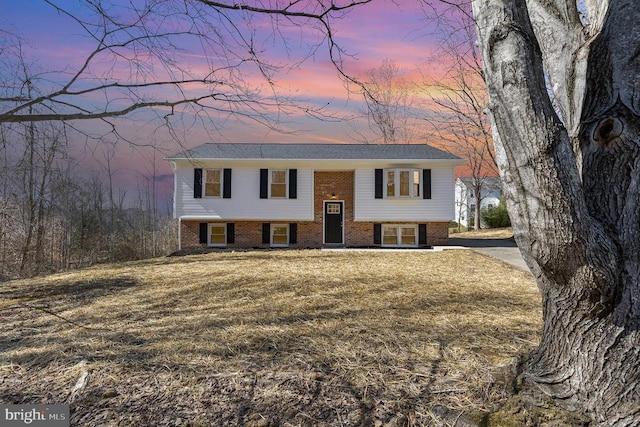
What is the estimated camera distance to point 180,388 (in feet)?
6.69

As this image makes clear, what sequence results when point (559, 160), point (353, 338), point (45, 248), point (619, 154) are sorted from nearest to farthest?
point (559, 160)
point (619, 154)
point (353, 338)
point (45, 248)

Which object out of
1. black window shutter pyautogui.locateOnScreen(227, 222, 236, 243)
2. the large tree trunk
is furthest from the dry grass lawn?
black window shutter pyautogui.locateOnScreen(227, 222, 236, 243)

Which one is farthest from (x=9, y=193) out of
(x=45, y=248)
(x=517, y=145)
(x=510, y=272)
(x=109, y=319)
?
(x=510, y=272)

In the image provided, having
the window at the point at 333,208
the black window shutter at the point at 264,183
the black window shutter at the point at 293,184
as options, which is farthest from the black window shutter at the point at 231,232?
the window at the point at 333,208

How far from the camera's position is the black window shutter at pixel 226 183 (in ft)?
43.7

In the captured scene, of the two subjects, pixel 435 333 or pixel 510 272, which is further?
pixel 510 272

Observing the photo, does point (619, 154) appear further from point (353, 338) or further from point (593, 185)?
point (353, 338)

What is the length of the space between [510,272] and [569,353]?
6.44 metres

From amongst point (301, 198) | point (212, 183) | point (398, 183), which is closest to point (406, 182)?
point (398, 183)

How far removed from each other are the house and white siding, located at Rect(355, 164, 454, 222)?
0.13 ft

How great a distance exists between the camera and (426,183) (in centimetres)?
1321

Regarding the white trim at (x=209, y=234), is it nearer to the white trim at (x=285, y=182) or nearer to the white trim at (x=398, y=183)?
the white trim at (x=285, y=182)

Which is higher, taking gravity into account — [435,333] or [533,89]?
[533,89]

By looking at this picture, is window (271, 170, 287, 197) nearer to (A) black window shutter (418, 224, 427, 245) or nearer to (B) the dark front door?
(B) the dark front door
